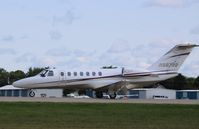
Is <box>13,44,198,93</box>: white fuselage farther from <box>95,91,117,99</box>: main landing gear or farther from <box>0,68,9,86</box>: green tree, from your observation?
<box>0,68,9,86</box>: green tree

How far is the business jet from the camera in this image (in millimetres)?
54406

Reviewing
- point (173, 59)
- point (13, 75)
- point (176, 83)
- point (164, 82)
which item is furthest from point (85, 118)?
point (13, 75)

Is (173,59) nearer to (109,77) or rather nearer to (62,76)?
(109,77)

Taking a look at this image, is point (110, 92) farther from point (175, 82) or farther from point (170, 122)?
point (175, 82)

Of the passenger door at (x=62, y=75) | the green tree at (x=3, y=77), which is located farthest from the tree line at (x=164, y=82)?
the passenger door at (x=62, y=75)

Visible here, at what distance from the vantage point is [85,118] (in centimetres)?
2655

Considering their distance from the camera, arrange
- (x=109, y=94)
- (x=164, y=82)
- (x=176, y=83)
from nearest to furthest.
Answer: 1. (x=109, y=94)
2. (x=164, y=82)
3. (x=176, y=83)

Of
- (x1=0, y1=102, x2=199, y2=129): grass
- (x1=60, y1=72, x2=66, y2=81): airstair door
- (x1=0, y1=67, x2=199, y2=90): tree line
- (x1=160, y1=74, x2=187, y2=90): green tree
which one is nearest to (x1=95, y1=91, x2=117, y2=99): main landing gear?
(x1=60, y1=72, x2=66, y2=81): airstair door

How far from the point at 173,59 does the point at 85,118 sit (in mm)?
31821

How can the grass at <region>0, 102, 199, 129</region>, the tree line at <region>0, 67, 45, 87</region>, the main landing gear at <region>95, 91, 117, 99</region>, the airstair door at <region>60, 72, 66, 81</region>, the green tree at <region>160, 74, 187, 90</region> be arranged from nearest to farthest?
the grass at <region>0, 102, 199, 129</region> < the airstair door at <region>60, 72, 66, 81</region> < the main landing gear at <region>95, 91, 117, 99</region> < the green tree at <region>160, 74, 187, 90</region> < the tree line at <region>0, 67, 45, 87</region>

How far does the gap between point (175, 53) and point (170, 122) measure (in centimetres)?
3305

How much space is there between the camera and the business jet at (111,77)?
5441 centimetres

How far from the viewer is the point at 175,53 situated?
57.7m

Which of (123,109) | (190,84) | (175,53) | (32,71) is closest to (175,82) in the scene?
(190,84)
